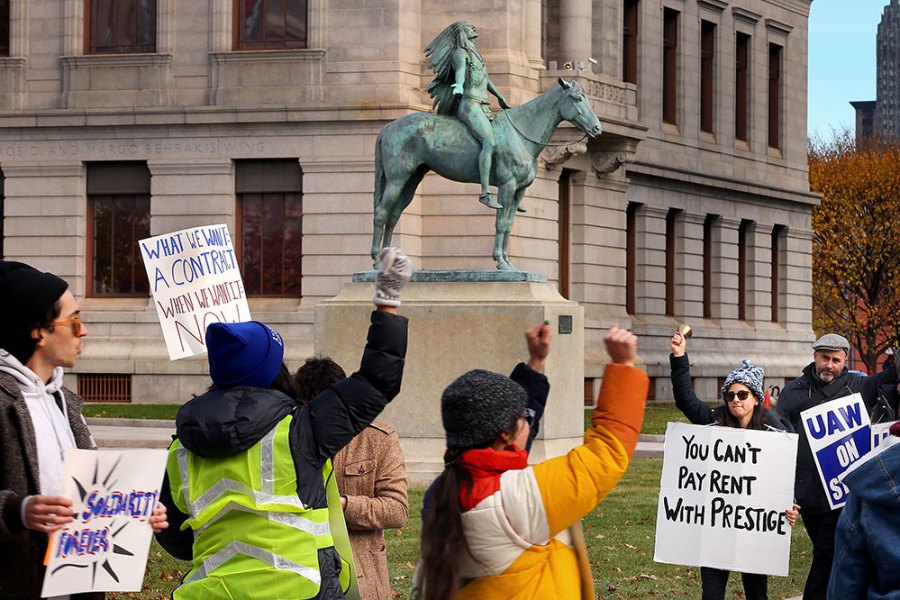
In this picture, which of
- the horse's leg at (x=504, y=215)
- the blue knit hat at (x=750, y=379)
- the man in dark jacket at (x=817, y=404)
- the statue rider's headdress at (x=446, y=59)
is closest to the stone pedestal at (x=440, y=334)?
the horse's leg at (x=504, y=215)

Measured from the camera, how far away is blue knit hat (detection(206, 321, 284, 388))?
227 inches

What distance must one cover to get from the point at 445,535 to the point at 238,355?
3.20 feet

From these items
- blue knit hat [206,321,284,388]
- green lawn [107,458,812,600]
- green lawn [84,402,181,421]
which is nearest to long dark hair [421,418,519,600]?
blue knit hat [206,321,284,388]

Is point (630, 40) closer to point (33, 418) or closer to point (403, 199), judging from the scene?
point (403, 199)

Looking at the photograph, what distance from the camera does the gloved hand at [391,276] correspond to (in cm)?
570

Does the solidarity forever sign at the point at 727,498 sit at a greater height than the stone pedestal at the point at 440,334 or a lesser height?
lesser

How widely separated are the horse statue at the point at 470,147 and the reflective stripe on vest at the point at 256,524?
14487 millimetres

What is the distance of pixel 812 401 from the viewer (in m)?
11.4

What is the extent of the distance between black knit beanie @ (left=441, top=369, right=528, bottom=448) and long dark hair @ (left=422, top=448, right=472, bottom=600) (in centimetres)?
6

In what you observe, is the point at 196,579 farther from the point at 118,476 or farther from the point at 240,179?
the point at 240,179

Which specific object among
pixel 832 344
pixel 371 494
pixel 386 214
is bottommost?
pixel 371 494

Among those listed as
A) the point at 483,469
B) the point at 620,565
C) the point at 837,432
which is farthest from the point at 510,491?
the point at 620,565

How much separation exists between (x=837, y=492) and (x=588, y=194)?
108 feet

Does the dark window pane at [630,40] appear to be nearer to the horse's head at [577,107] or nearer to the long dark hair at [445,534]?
the horse's head at [577,107]
